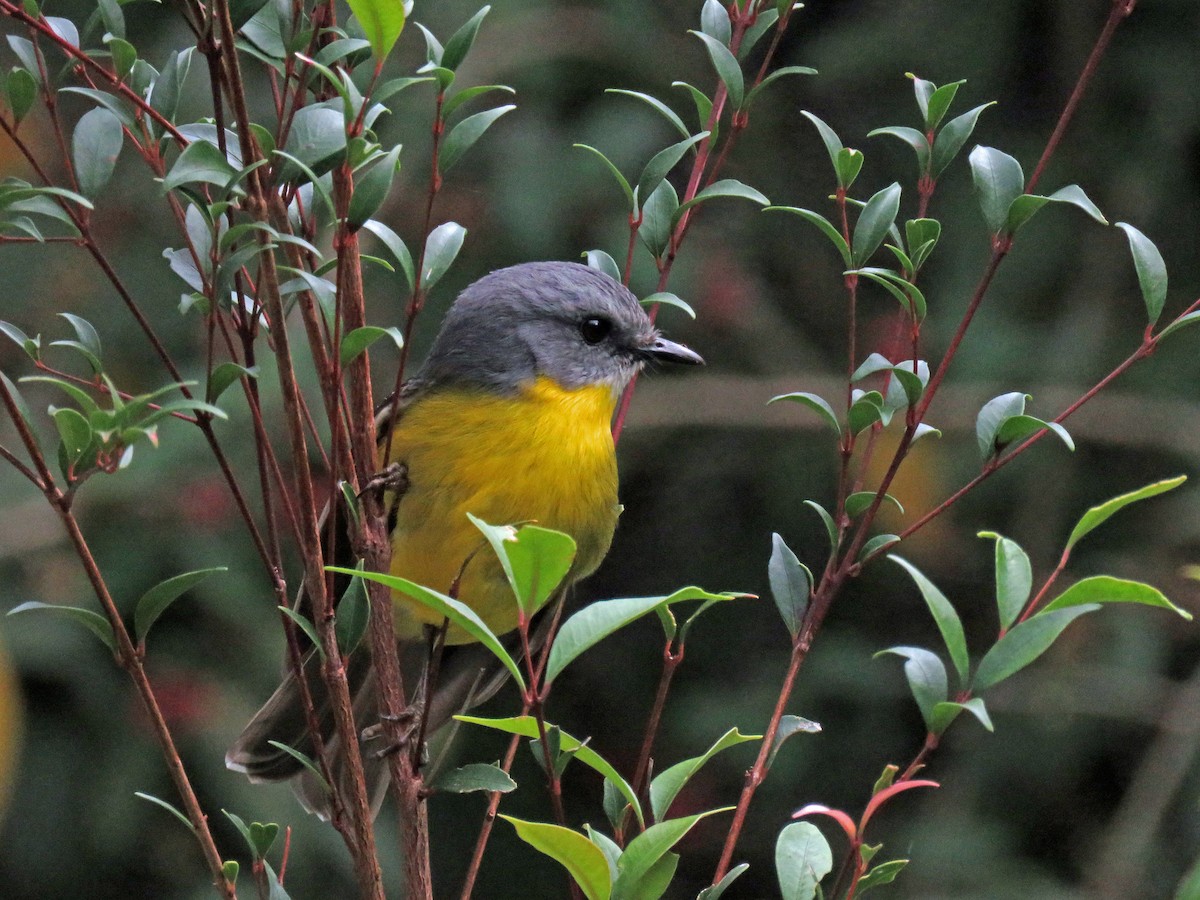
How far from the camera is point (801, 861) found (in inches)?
59.9

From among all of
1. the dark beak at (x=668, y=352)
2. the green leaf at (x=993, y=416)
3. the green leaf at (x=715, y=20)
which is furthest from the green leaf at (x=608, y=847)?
the dark beak at (x=668, y=352)

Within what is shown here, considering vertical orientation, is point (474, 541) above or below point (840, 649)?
above

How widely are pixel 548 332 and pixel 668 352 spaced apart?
27 centimetres

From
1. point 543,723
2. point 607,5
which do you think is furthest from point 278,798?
point 543,723

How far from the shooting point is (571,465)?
298 centimetres

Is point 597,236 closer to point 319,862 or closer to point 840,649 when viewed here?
point 840,649

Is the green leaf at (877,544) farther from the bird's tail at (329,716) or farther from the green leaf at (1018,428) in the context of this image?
the bird's tail at (329,716)

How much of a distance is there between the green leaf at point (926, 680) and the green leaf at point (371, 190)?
690mm

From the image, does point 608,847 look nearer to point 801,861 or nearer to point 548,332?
point 801,861

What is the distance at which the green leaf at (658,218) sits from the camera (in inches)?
79.0

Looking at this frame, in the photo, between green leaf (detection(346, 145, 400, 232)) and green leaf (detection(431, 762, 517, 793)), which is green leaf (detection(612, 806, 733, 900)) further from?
green leaf (detection(346, 145, 400, 232))

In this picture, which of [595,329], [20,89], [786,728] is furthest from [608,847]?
[595,329]

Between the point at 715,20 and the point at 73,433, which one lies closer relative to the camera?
the point at 73,433

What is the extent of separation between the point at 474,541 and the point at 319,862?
6.77 feet
